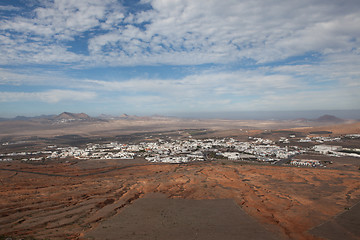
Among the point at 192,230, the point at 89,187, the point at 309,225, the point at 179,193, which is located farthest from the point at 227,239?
the point at 89,187

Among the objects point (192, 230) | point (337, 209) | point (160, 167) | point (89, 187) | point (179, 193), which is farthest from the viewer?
point (160, 167)

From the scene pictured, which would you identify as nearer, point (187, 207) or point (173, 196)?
point (187, 207)

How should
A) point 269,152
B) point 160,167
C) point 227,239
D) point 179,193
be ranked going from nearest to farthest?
point 227,239 → point 179,193 → point 160,167 → point 269,152

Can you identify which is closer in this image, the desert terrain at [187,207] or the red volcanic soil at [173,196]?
the desert terrain at [187,207]

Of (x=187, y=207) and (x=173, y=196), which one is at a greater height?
(x=187, y=207)

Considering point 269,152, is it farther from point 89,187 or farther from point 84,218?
point 84,218

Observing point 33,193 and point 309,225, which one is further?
point 33,193

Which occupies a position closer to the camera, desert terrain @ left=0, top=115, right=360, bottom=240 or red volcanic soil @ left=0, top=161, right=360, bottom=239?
desert terrain @ left=0, top=115, right=360, bottom=240
